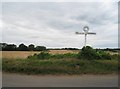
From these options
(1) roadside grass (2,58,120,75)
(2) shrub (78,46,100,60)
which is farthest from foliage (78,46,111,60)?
(1) roadside grass (2,58,120,75)

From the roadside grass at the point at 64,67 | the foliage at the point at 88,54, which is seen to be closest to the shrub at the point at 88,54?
the foliage at the point at 88,54

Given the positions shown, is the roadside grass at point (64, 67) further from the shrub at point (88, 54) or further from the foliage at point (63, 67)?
the shrub at point (88, 54)

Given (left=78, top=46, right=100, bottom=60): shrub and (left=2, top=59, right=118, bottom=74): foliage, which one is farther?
(left=78, top=46, right=100, bottom=60): shrub

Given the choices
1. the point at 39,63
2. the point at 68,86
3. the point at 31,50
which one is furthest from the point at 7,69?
the point at 31,50

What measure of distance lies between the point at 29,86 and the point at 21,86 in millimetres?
381

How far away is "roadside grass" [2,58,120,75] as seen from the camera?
55.9ft

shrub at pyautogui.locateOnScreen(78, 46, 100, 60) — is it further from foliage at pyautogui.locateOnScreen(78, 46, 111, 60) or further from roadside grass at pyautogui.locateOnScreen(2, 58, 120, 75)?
roadside grass at pyautogui.locateOnScreen(2, 58, 120, 75)

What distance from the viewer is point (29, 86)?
41.1 ft

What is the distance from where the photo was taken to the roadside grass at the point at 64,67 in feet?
55.9

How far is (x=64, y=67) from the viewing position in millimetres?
17625

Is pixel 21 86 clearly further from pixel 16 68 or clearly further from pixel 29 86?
pixel 16 68

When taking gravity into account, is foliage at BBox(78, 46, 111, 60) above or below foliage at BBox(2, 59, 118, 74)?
above

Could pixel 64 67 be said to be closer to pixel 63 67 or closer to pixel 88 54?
pixel 63 67

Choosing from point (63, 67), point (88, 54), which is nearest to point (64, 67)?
point (63, 67)
